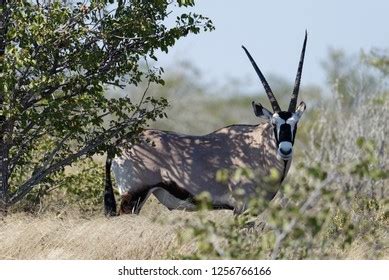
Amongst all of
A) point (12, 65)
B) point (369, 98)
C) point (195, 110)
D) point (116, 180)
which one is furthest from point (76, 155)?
point (195, 110)

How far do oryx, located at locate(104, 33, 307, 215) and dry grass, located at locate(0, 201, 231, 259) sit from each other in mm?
1548

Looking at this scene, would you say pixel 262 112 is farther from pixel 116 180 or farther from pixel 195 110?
pixel 195 110

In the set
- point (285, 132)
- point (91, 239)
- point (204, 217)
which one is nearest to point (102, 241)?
point (91, 239)

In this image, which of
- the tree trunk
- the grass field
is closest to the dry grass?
the grass field

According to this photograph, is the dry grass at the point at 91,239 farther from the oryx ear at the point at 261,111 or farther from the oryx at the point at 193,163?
the oryx ear at the point at 261,111

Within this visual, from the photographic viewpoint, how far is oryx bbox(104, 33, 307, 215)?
13.3 metres

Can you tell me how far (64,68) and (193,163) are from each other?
6.21 ft

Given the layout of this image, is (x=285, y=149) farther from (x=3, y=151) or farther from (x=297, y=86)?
(x=3, y=151)

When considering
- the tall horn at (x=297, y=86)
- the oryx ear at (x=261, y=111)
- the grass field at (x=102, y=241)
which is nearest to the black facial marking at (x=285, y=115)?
the oryx ear at (x=261, y=111)

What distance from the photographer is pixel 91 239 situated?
11.0 metres

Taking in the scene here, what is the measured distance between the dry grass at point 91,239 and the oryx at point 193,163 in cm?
155

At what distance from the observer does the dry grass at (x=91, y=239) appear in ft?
35.4

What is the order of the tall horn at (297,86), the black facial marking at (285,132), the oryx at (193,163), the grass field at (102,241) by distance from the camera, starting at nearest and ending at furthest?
the grass field at (102,241), the black facial marking at (285,132), the oryx at (193,163), the tall horn at (297,86)
